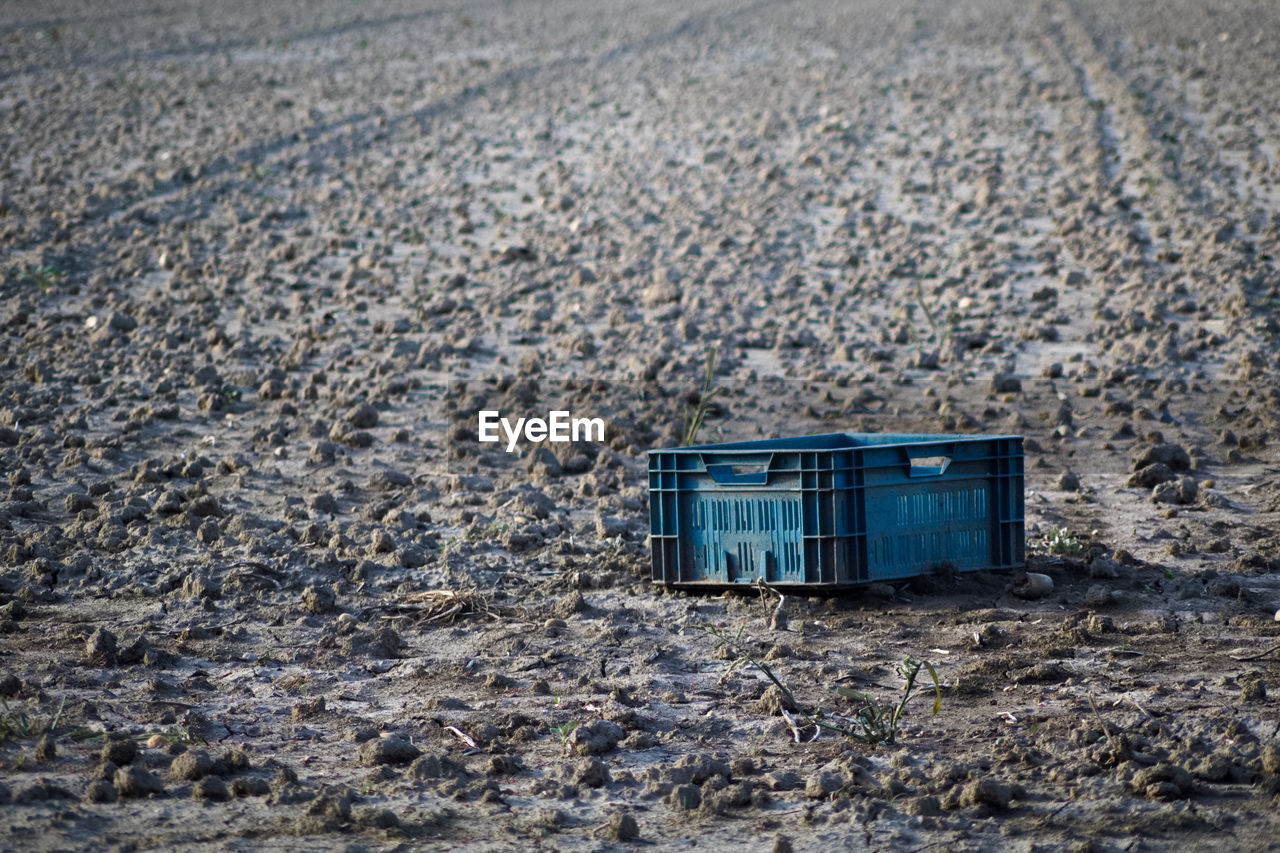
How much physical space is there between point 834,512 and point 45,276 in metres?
7.27

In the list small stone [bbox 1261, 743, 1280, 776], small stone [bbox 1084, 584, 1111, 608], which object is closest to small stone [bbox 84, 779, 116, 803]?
small stone [bbox 1261, 743, 1280, 776]

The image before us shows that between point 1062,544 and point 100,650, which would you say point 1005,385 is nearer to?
point 1062,544

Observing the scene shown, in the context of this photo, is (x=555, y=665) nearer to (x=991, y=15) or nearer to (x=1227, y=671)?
(x=1227, y=671)

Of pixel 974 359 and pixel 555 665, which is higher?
pixel 974 359

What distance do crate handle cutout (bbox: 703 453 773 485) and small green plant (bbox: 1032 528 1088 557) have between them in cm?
124

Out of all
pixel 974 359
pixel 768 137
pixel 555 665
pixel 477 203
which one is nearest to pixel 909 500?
pixel 555 665

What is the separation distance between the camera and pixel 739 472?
481 centimetres

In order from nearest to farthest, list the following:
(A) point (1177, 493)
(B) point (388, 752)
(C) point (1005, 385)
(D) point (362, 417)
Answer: (B) point (388, 752), (A) point (1177, 493), (D) point (362, 417), (C) point (1005, 385)

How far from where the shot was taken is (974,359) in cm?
809

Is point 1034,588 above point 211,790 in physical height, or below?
above

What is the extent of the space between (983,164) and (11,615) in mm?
10742

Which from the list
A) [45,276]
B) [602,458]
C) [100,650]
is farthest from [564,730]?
[45,276]

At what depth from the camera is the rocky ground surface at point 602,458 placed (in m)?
3.41

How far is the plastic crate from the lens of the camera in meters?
4.65
